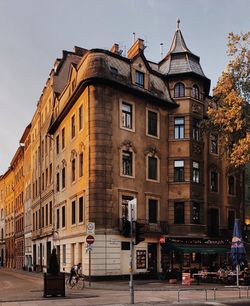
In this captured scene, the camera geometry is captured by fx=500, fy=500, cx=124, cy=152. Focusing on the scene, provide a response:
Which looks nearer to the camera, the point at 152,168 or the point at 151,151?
the point at 151,151

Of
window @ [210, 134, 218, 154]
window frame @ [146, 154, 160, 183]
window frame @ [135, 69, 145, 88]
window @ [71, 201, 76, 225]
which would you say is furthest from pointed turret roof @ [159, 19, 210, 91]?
window @ [71, 201, 76, 225]

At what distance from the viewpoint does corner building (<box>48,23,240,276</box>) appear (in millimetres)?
33250

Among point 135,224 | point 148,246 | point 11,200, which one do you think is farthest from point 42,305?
point 11,200

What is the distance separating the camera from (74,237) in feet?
119

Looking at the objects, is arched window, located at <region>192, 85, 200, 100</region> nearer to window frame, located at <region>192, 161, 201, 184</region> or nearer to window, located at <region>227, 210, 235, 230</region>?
window frame, located at <region>192, 161, 201, 184</region>

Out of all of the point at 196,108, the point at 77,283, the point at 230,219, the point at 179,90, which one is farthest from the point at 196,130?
the point at 77,283

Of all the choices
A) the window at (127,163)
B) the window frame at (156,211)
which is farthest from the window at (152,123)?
the window frame at (156,211)

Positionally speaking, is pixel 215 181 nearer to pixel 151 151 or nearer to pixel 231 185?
pixel 231 185

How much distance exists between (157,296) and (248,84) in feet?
52.7

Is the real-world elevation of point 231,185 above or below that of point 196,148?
below

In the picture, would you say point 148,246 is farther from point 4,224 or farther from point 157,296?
point 4,224

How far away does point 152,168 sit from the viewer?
121 feet

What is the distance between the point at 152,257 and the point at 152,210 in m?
3.35

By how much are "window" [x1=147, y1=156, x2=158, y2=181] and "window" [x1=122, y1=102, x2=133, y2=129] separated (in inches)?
118
